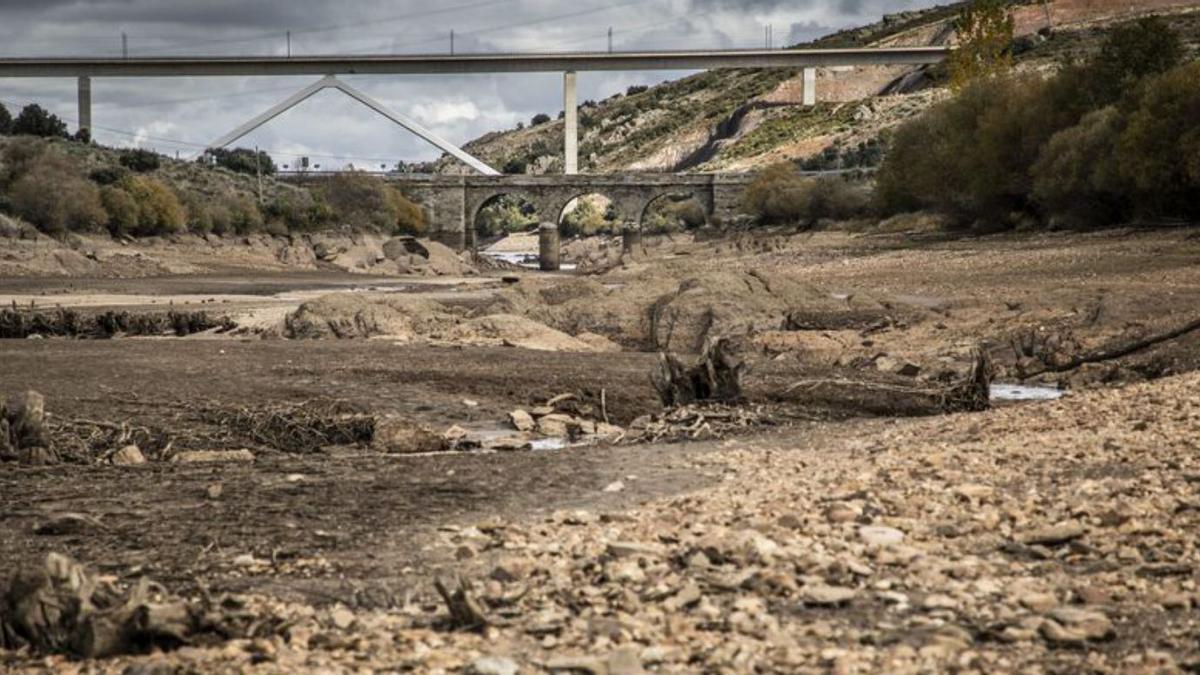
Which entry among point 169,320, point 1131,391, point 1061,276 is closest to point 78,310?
point 169,320

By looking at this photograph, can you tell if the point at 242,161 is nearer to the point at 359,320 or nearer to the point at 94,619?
the point at 359,320

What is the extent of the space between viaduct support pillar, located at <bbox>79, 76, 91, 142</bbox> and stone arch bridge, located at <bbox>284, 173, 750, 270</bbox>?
21305 millimetres

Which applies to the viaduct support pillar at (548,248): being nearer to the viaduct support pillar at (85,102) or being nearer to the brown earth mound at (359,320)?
the viaduct support pillar at (85,102)

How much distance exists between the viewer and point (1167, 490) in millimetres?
12797

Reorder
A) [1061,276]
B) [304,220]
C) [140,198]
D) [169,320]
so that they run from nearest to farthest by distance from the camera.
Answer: [169,320] → [1061,276] → [140,198] → [304,220]

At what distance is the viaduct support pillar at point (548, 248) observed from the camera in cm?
11750

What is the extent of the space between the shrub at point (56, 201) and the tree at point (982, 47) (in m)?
41.1

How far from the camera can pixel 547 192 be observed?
5094 inches

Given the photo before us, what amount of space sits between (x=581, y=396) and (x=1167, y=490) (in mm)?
11607

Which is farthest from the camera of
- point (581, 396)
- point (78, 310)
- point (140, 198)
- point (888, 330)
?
point (140, 198)

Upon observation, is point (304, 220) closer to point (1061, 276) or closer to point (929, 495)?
point (1061, 276)

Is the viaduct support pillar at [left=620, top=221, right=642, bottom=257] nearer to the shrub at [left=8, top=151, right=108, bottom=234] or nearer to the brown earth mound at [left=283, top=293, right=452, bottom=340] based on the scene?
the shrub at [left=8, top=151, right=108, bottom=234]

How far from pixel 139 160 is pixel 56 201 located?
28.6 meters

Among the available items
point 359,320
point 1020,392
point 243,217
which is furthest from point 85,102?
point 1020,392
